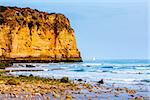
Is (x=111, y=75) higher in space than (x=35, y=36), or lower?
lower

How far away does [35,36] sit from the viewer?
115438 millimetres

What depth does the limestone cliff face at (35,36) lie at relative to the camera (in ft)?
360

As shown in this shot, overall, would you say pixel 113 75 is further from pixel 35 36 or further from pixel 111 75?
pixel 35 36

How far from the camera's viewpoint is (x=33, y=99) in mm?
19297

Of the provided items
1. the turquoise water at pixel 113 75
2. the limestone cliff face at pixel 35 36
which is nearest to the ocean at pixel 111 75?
the turquoise water at pixel 113 75

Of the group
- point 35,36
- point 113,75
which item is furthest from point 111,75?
point 35,36

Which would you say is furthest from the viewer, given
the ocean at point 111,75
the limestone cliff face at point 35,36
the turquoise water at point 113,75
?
the limestone cliff face at point 35,36

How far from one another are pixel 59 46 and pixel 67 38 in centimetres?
440

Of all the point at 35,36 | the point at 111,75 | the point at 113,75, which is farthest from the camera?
the point at 35,36

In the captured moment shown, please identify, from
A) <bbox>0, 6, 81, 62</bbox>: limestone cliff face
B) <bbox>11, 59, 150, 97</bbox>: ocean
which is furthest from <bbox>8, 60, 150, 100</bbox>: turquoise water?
<bbox>0, 6, 81, 62</bbox>: limestone cliff face

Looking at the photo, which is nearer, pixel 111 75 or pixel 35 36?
pixel 111 75

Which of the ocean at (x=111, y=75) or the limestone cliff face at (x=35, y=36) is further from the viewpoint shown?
the limestone cliff face at (x=35, y=36)

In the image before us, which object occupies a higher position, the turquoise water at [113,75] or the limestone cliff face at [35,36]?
the limestone cliff face at [35,36]

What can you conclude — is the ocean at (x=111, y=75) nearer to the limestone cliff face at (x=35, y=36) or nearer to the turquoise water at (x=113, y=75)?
the turquoise water at (x=113, y=75)
